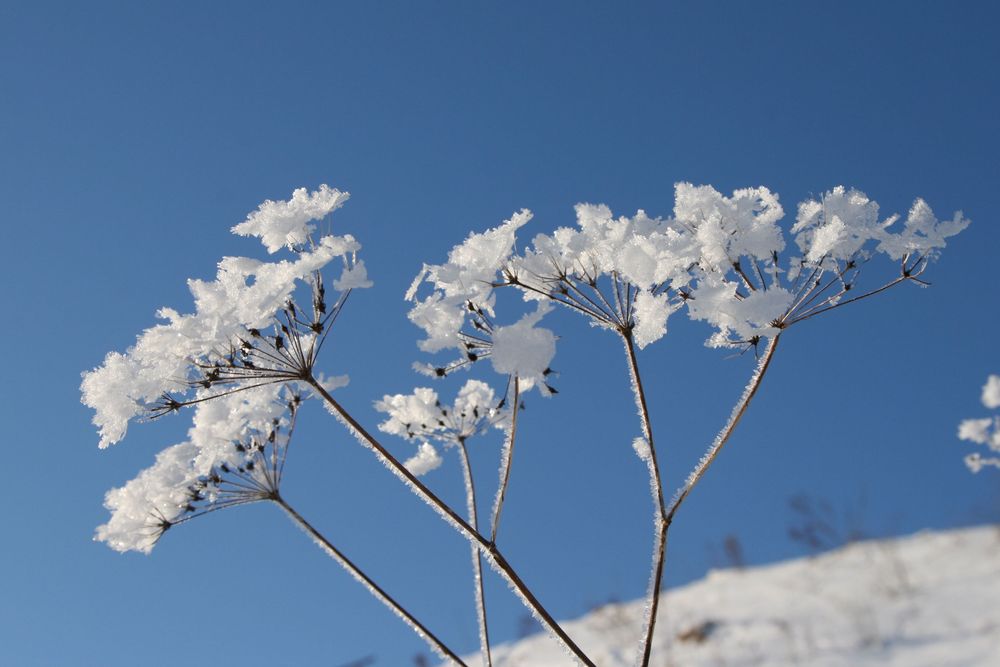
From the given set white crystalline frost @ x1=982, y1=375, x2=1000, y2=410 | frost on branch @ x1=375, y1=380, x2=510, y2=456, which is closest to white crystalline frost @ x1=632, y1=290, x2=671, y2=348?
frost on branch @ x1=375, y1=380, x2=510, y2=456

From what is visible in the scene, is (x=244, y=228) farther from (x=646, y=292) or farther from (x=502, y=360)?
(x=646, y=292)

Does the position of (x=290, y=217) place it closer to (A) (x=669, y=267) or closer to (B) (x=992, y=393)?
(A) (x=669, y=267)

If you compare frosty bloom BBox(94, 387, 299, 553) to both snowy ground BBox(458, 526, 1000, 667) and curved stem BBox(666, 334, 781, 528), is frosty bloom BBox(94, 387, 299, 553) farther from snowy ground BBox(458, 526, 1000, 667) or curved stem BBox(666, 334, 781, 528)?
snowy ground BBox(458, 526, 1000, 667)

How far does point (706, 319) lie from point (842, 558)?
104 ft

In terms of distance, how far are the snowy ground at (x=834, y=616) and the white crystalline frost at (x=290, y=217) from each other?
16.5 meters

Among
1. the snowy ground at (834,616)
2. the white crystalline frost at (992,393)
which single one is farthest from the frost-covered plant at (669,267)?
the snowy ground at (834,616)

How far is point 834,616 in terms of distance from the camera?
2423cm

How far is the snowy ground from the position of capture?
20266 millimetres

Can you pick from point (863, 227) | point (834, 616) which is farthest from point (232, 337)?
point (834, 616)

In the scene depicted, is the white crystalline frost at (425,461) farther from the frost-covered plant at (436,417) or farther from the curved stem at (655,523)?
the curved stem at (655,523)

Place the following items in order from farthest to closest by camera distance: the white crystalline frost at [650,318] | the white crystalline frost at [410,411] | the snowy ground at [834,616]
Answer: the snowy ground at [834,616], the white crystalline frost at [410,411], the white crystalline frost at [650,318]

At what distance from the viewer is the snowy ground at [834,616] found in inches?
798

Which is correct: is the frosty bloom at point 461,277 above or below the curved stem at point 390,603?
above

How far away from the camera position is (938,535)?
1278 inches
